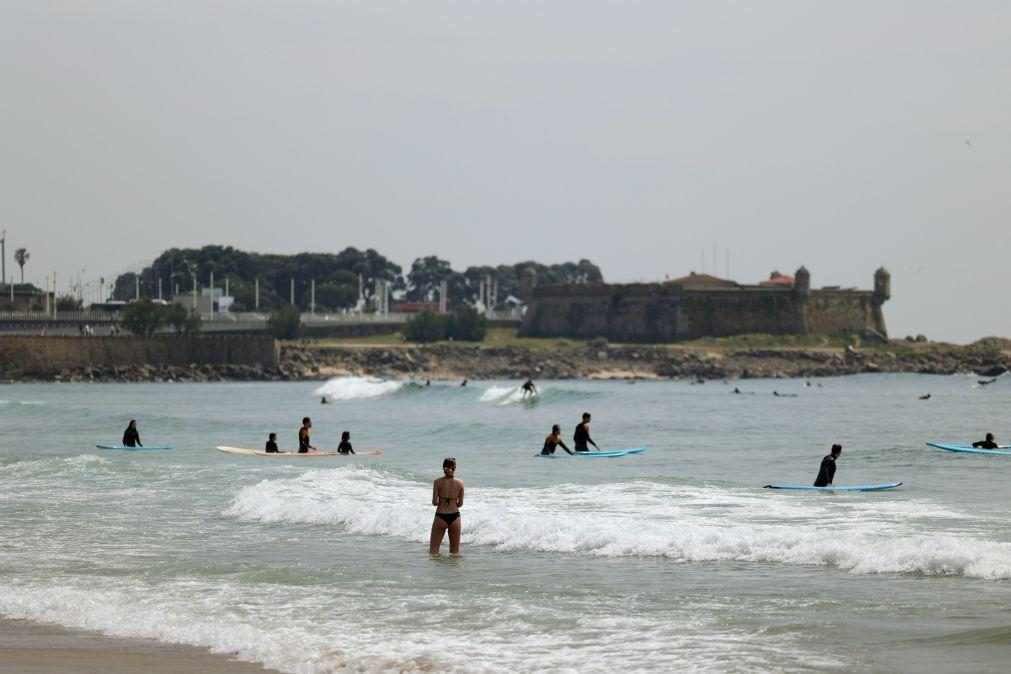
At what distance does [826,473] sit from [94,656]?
41.4 ft

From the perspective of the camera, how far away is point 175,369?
101 m

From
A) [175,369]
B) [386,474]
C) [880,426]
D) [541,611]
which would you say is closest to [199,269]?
[175,369]

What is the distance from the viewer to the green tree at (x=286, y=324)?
12331cm

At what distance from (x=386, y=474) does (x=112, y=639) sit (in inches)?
520

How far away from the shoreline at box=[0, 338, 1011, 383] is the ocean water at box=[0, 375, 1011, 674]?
84490mm

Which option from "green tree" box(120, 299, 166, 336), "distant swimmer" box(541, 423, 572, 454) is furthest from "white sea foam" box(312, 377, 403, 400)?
"distant swimmer" box(541, 423, 572, 454)

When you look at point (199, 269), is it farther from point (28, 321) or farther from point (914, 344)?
point (914, 344)

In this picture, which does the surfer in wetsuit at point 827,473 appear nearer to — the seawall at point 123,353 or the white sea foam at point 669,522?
the white sea foam at point 669,522

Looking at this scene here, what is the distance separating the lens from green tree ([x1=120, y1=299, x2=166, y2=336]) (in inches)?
4397

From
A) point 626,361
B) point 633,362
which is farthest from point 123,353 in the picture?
point 633,362

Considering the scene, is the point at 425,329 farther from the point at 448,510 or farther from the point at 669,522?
the point at 448,510

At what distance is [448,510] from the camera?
1502cm

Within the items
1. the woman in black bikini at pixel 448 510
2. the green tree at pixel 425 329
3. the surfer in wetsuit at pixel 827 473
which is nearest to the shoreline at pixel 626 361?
the green tree at pixel 425 329

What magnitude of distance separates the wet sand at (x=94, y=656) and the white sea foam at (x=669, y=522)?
5.65 meters
